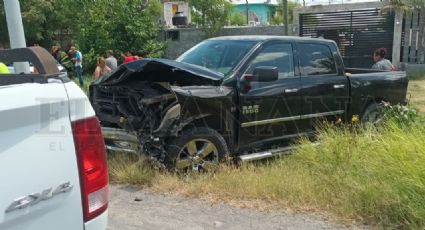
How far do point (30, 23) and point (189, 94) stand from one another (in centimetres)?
2266

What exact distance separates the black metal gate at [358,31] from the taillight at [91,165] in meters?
18.7

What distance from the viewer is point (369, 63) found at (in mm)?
19594

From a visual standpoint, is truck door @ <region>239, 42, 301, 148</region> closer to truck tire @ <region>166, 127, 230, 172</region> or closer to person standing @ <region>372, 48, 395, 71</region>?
truck tire @ <region>166, 127, 230, 172</region>

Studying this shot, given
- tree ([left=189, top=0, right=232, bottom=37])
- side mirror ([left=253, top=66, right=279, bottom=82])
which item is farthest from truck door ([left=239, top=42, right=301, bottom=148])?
tree ([left=189, top=0, right=232, bottom=37])

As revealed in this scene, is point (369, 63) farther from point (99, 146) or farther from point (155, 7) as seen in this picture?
point (99, 146)

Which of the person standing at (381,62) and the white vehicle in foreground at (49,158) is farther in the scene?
the person standing at (381,62)

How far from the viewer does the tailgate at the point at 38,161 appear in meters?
1.71

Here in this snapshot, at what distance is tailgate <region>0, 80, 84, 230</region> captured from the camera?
5.59 feet

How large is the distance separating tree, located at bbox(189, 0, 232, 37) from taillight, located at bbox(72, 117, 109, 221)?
2052 centimetres

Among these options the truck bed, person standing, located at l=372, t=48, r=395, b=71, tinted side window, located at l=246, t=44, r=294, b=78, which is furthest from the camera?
person standing, located at l=372, t=48, r=395, b=71

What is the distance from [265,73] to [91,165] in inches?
150

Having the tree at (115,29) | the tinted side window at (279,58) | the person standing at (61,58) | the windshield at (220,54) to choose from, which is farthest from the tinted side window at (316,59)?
the tree at (115,29)

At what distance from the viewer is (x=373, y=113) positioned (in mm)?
7578

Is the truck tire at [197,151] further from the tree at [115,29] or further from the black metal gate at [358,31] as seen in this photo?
the tree at [115,29]
